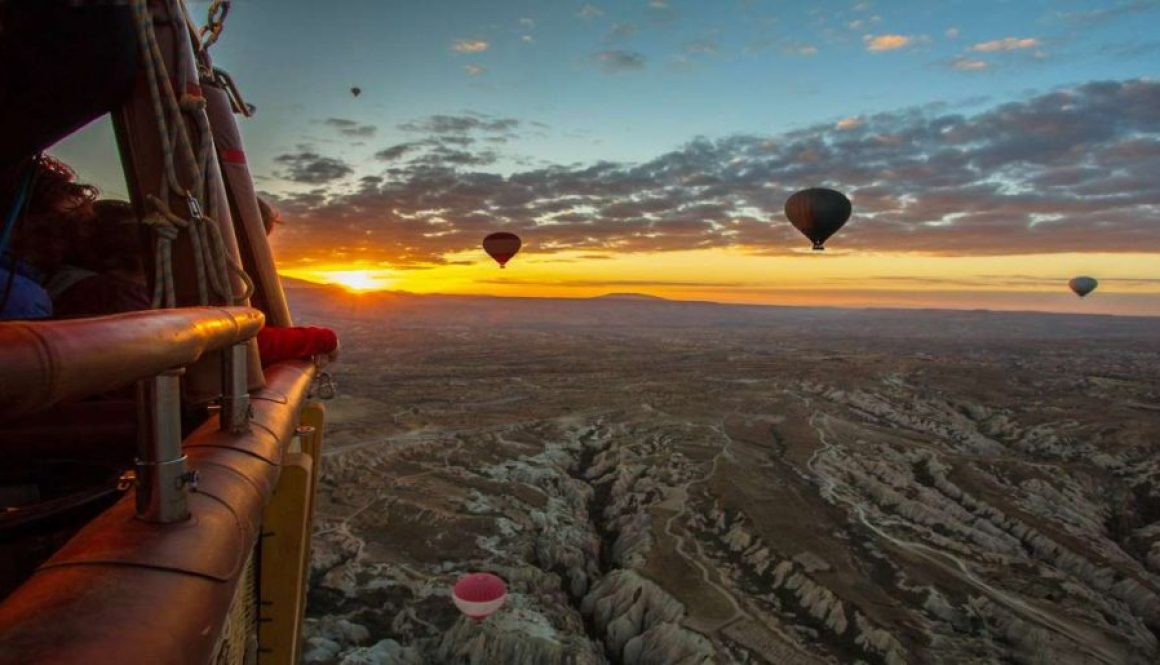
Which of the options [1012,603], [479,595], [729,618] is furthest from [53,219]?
[1012,603]

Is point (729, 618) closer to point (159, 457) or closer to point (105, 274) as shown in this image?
point (105, 274)

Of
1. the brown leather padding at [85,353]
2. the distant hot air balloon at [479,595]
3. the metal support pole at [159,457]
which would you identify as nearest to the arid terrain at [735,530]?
the distant hot air balloon at [479,595]

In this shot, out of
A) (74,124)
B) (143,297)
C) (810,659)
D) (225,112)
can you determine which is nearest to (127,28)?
(74,124)

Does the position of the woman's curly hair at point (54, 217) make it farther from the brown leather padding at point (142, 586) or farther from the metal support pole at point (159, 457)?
the metal support pole at point (159, 457)

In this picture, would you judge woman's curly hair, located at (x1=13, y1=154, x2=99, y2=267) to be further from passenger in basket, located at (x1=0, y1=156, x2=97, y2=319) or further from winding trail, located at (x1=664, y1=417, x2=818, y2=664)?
winding trail, located at (x1=664, y1=417, x2=818, y2=664)

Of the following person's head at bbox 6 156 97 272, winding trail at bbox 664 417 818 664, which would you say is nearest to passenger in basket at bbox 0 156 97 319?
person's head at bbox 6 156 97 272
